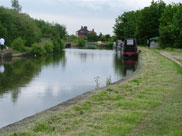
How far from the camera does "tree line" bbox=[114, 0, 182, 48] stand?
4922 cm

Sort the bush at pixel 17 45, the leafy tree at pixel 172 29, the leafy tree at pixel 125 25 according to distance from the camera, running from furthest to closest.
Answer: the leafy tree at pixel 125 25
the leafy tree at pixel 172 29
the bush at pixel 17 45

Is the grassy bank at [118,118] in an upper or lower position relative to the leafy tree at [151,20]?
lower

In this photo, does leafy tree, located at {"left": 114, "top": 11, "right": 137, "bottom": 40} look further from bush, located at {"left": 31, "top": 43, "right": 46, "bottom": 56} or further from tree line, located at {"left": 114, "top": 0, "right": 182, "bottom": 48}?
bush, located at {"left": 31, "top": 43, "right": 46, "bottom": 56}

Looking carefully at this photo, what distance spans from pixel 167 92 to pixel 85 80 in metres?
8.57

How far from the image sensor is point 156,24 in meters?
72.1

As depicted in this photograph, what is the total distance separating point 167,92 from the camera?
488 inches

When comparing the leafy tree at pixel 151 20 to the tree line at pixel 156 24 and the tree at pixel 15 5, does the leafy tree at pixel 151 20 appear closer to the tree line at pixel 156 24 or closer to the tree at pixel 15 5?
the tree line at pixel 156 24

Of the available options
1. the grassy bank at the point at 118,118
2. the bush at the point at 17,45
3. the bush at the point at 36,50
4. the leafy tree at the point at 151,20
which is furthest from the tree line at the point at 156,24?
the grassy bank at the point at 118,118

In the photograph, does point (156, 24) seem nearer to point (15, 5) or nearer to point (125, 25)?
point (125, 25)

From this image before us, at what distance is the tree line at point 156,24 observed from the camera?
49.2m

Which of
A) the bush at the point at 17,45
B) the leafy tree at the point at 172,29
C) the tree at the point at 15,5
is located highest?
the tree at the point at 15,5

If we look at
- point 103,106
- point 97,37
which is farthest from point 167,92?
point 97,37

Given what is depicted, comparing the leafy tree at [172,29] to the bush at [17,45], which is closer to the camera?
the bush at [17,45]

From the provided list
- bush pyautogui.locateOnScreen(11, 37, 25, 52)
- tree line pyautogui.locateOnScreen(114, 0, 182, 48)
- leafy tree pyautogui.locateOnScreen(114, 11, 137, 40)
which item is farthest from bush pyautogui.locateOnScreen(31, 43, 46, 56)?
leafy tree pyautogui.locateOnScreen(114, 11, 137, 40)
